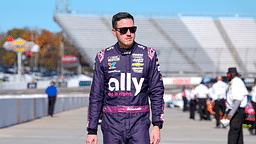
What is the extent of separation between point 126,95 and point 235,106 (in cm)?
444

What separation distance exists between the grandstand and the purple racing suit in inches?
1768

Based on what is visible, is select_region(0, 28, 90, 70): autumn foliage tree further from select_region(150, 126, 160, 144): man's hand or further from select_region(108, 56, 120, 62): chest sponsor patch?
select_region(150, 126, 160, 144): man's hand

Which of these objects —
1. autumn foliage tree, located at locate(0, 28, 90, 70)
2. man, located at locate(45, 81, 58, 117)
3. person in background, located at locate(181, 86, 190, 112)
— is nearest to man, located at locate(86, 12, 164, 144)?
man, located at locate(45, 81, 58, 117)

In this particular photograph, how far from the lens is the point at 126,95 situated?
418cm

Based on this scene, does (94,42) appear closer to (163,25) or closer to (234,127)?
(163,25)

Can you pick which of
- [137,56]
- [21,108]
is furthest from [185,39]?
[137,56]

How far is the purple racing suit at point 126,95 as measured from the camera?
162 inches

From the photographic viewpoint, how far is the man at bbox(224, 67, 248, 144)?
819 cm

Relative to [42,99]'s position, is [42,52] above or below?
above

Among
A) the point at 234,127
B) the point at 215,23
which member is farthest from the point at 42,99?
the point at 215,23

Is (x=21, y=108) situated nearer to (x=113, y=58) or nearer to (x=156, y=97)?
(x=113, y=58)

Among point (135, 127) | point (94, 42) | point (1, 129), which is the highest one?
point (94, 42)

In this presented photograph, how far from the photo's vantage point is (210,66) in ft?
Answer: 170

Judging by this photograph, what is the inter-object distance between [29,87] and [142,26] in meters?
15.7
